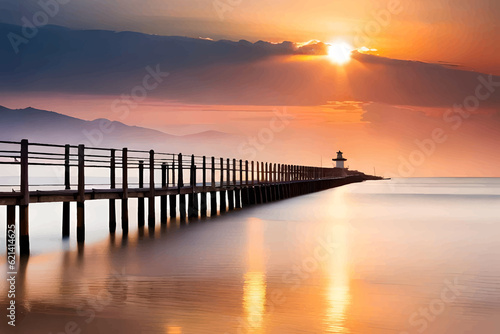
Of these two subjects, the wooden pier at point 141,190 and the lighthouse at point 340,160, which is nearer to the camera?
the wooden pier at point 141,190

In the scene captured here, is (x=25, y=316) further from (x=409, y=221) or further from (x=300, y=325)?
(x=409, y=221)

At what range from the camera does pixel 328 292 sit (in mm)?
10219

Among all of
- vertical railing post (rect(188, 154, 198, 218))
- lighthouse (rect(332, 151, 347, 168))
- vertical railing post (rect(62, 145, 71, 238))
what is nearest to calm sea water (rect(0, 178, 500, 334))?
vertical railing post (rect(62, 145, 71, 238))

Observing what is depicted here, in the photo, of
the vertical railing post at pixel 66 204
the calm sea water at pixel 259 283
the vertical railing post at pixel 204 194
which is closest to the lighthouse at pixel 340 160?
the vertical railing post at pixel 204 194

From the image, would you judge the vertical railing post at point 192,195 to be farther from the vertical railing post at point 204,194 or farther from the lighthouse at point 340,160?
the lighthouse at point 340,160

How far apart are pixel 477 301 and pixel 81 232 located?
10.7 meters

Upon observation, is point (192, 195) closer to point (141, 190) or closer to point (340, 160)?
point (141, 190)

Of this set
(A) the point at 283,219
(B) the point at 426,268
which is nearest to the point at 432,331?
(B) the point at 426,268

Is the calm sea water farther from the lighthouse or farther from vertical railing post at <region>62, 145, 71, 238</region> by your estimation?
the lighthouse

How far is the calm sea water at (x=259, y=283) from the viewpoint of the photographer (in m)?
8.00

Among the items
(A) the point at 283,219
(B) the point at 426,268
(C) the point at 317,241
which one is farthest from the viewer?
(A) the point at 283,219

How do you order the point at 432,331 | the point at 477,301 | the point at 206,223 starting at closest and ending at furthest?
the point at 432,331
the point at 477,301
the point at 206,223

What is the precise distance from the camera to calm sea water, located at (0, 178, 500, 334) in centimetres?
800

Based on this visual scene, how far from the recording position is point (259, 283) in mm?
10969
